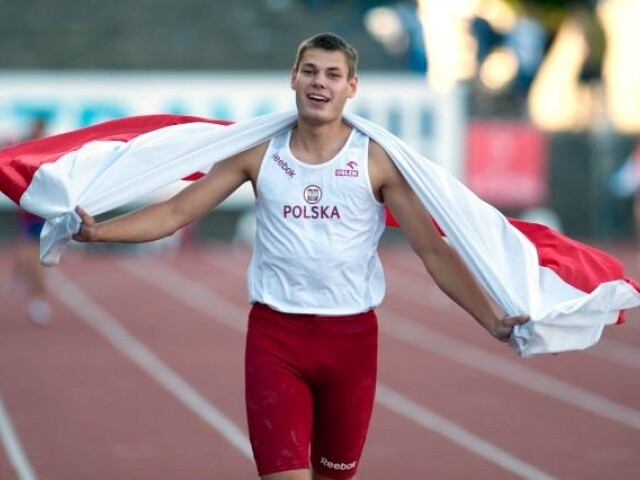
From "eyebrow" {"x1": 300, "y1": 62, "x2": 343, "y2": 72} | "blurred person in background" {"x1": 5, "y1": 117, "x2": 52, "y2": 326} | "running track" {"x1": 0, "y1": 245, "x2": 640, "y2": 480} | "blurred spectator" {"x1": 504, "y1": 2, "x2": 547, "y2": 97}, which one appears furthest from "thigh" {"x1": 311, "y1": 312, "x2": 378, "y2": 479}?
"blurred spectator" {"x1": 504, "y1": 2, "x2": 547, "y2": 97}

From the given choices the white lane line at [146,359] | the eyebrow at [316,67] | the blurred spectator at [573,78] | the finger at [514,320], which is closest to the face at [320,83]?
the eyebrow at [316,67]

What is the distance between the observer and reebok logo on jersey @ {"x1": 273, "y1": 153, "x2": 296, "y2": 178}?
641cm

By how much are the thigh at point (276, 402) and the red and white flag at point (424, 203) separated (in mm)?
764

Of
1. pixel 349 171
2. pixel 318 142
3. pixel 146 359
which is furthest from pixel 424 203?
pixel 146 359

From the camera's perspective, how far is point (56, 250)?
6648 millimetres

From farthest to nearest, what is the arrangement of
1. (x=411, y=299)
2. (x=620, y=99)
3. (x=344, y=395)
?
(x=620, y=99)
(x=411, y=299)
(x=344, y=395)

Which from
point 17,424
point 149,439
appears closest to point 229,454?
point 149,439

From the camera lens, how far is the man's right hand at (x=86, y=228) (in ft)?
21.2

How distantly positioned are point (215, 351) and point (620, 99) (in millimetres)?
32307

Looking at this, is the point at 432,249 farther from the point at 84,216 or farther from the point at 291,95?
the point at 291,95

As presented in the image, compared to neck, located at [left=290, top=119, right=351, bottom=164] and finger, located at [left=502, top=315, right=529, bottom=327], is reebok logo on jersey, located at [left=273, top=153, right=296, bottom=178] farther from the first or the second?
finger, located at [left=502, top=315, right=529, bottom=327]

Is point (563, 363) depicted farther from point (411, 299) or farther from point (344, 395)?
point (344, 395)

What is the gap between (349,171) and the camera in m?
6.40

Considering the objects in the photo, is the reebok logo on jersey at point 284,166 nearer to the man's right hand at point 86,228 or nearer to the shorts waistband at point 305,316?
the shorts waistband at point 305,316
